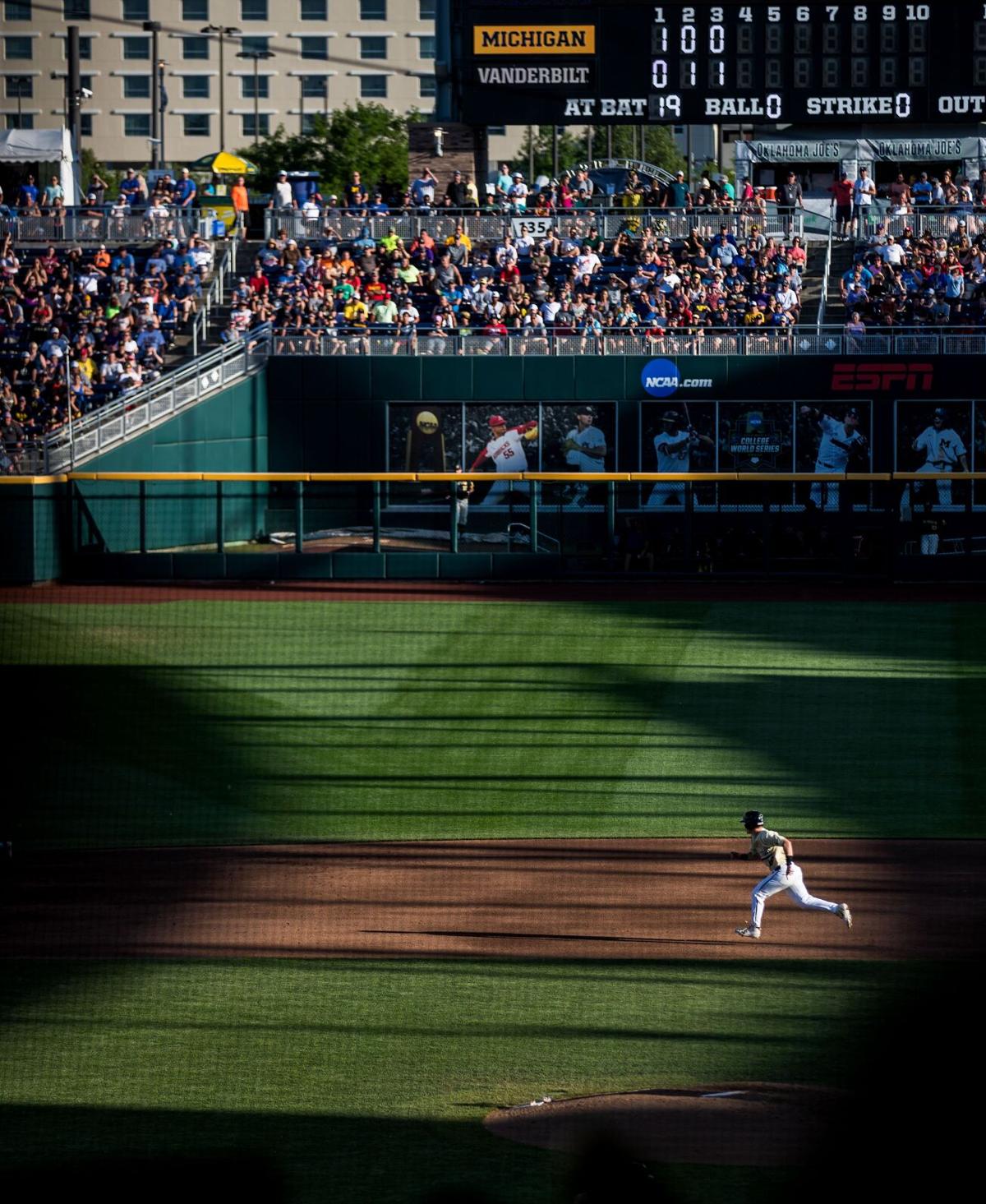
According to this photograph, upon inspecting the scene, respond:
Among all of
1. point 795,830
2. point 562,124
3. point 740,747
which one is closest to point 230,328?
point 562,124

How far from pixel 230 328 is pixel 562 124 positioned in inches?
280

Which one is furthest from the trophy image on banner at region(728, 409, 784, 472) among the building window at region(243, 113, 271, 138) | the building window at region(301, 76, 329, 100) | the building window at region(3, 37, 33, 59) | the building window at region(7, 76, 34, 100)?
the building window at region(243, 113, 271, 138)

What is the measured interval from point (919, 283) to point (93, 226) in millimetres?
15705

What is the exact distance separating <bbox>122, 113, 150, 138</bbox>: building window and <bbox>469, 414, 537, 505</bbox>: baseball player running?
6030 cm

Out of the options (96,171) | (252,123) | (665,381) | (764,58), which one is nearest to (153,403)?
(665,381)

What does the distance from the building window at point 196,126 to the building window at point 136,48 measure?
380cm

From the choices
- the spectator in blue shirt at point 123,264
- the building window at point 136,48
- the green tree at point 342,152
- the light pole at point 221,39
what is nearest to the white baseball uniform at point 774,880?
the spectator in blue shirt at point 123,264

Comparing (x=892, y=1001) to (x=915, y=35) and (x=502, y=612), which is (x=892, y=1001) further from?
(x=915, y=35)

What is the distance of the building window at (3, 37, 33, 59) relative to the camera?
78.8 m

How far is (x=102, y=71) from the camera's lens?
8700cm

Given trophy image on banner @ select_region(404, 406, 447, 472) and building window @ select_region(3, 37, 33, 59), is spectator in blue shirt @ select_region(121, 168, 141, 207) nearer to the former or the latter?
trophy image on banner @ select_region(404, 406, 447, 472)

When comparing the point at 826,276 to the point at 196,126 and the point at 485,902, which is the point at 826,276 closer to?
the point at 485,902

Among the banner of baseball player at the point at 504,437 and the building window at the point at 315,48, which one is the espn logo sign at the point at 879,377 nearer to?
the banner of baseball player at the point at 504,437

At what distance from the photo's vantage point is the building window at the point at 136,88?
88.2 m
